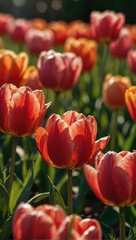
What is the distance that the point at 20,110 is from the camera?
199 centimetres

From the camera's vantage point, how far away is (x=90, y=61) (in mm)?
4262

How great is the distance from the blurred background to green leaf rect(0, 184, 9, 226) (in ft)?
38.2

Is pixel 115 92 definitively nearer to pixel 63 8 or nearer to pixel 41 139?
pixel 41 139

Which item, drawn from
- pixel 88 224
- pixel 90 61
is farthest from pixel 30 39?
pixel 88 224

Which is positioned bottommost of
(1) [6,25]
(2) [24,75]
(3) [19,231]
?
(1) [6,25]

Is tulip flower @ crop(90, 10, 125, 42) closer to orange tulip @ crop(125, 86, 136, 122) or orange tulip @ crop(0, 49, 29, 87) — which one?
orange tulip @ crop(0, 49, 29, 87)

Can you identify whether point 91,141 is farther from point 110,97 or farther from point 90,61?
point 90,61

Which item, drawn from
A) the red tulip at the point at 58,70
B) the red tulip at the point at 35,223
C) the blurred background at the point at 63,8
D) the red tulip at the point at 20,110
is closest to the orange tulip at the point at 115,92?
the red tulip at the point at 58,70

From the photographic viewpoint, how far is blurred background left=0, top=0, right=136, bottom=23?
1359cm

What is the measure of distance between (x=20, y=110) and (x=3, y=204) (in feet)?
1.10

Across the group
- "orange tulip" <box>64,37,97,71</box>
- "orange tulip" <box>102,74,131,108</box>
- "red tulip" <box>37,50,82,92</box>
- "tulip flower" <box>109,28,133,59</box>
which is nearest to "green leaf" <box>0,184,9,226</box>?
"red tulip" <box>37,50,82,92</box>

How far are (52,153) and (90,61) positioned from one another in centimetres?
247

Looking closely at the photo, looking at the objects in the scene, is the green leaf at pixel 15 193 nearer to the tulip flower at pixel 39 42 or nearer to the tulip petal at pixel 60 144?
the tulip petal at pixel 60 144

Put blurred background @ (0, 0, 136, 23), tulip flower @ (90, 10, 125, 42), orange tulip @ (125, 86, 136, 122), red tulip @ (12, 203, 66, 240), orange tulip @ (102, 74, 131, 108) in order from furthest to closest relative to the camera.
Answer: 1. blurred background @ (0, 0, 136, 23)
2. tulip flower @ (90, 10, 125, 42)
3. orange tulip @ (102, 74, 131, 108)
4. orange tulip @ (125, 86, 136, 122)
5. red tulip @ (12, 203, 66, 240)
